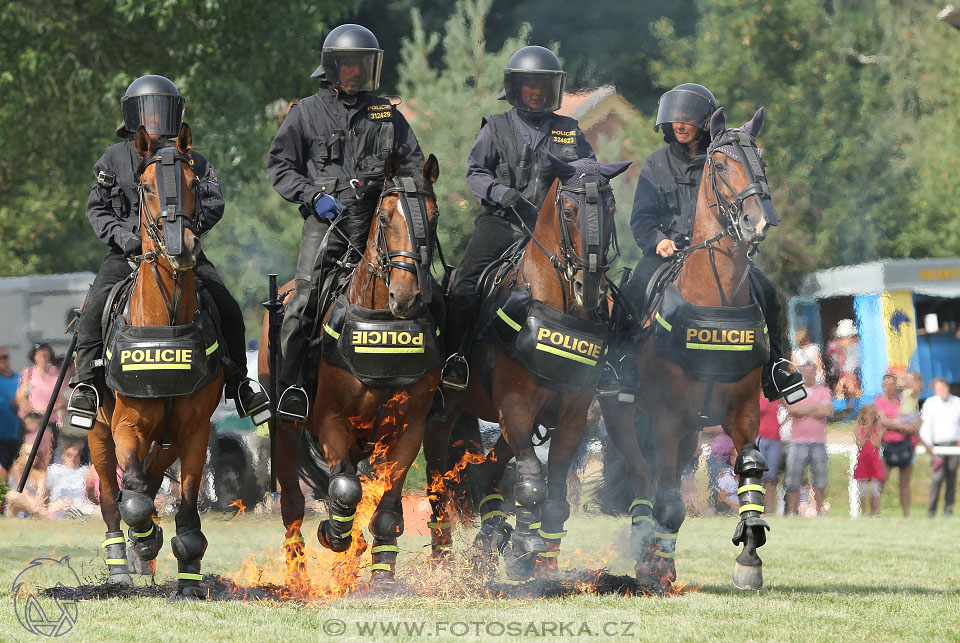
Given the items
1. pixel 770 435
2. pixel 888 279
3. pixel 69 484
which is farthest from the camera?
pixel 888 279

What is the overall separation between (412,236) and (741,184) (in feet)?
7.23

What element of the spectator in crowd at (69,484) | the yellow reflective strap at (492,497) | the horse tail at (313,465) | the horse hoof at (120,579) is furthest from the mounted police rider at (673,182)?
the spectator in crowd at (69,484)

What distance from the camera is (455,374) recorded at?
8891 millimetres

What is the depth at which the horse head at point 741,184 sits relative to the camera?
27.2ft

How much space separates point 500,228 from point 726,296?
180 cm

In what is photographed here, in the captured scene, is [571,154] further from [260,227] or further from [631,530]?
[260,227]

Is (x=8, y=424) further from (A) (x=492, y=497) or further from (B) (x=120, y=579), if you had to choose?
(A) (x=492, y=497)

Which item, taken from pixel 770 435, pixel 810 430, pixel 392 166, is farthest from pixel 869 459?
pixel 392 166

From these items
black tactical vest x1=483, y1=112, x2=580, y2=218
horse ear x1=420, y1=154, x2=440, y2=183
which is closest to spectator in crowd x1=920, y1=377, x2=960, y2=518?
black tactical vest x1=483, y1=112, x2=580, y2=218

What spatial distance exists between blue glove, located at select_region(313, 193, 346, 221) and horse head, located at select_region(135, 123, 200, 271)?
966 millimetres

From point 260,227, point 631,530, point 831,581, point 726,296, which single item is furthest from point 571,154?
point 260,227

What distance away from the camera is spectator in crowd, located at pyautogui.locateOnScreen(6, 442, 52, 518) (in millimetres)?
14758

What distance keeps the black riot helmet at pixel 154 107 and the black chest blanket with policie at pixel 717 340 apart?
3682 millimetres

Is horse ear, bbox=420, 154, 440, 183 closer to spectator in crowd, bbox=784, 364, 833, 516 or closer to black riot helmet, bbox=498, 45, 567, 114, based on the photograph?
black riot helmet, bbox=498, 45, 567, 114
